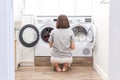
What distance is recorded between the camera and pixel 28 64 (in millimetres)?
4230

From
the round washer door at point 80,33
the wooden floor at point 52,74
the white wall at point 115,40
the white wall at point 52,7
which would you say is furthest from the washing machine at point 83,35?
the white wall at point 115,40

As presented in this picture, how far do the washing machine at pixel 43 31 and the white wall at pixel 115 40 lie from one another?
9.47ft

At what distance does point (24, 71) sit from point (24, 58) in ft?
1.56

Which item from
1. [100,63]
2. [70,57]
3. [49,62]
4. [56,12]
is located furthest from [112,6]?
[56,12]

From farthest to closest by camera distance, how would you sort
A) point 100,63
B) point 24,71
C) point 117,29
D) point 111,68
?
1. point 24,71
2. point 100,63
3. point 111,68
4. point 117,29

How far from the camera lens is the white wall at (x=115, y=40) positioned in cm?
120

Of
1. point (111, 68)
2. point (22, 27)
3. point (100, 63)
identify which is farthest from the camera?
point (22, 27)

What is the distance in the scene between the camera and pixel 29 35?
4.18 m

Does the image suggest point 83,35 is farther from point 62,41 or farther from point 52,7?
point 52,7

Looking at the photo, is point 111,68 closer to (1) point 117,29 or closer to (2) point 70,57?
(1) point 117,29
